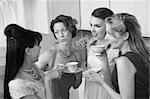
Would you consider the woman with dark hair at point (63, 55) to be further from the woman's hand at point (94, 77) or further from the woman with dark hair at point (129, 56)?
the woman with dark hair at point (129, 56)

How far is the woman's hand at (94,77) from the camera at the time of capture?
0.97 metres

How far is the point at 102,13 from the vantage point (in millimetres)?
956

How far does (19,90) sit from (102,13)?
1.53 feet

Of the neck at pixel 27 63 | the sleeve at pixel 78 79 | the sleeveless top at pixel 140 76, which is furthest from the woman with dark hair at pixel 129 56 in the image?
the neck at pixel 27 63

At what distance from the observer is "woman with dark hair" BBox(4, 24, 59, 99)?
1086 mm

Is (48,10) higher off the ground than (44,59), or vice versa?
(48,10)

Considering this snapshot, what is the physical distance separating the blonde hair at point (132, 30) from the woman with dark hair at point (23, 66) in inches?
13.4

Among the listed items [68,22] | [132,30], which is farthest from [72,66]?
[132,30]

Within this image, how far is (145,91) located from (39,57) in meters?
0.45

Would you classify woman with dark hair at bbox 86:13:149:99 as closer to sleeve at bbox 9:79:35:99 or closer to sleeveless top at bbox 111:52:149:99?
sleeveless top at bbox 111:52:149:99

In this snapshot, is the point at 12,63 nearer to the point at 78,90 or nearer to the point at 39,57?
the point at 39,57

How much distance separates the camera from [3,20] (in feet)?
3.76

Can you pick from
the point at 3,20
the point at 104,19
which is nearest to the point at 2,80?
the point at 3,20

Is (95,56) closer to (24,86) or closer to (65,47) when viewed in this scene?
(65,47)
